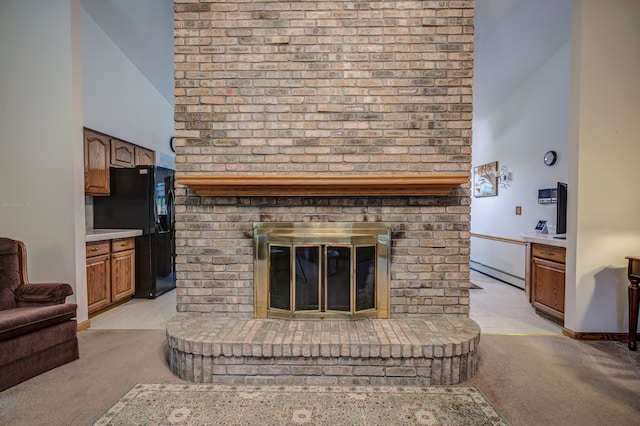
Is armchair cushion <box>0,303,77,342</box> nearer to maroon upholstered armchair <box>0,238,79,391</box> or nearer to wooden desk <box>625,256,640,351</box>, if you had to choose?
maroon upholstered armchair <box>0,238,79,391</box>

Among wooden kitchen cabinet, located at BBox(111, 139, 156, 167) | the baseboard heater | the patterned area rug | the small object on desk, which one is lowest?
the patterned area rug

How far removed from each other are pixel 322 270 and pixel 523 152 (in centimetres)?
377

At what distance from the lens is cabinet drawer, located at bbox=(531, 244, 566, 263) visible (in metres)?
2.97

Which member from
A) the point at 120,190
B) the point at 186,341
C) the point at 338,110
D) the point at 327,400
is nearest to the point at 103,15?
the point at 120,190

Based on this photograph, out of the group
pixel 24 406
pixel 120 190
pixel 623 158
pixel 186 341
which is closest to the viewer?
pixel 24 406

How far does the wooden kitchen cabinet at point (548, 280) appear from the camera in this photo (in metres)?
2.96

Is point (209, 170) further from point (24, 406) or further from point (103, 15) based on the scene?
point (103, 15)

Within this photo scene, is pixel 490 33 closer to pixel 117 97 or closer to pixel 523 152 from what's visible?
pixel 523 152

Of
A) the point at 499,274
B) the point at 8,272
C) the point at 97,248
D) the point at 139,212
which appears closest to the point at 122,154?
the point at 139,212

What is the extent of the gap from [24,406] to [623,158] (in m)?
4.64

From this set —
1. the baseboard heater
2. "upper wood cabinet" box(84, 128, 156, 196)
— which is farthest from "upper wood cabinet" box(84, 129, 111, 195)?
the baseboard heater

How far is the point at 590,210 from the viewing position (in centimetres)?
262

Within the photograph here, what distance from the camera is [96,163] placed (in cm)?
369

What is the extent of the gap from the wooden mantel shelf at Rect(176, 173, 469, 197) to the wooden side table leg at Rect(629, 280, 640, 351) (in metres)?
1.68
